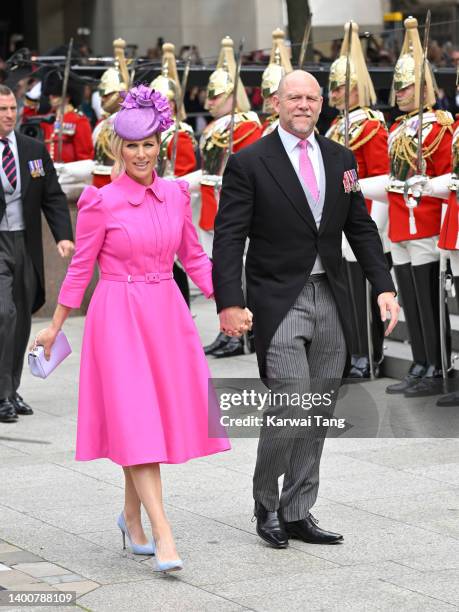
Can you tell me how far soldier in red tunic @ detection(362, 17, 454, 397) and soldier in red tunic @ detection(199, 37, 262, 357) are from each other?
176 cm

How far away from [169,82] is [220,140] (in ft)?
4.27

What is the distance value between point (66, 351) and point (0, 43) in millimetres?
27476

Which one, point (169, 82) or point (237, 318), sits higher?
point (169, 82)

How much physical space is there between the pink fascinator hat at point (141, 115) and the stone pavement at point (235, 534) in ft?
5.19

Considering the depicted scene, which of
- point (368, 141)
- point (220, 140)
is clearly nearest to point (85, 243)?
point (368, 141)

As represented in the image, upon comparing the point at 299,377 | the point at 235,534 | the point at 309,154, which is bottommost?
the point at 235,534

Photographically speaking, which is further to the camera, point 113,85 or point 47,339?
point 113,85

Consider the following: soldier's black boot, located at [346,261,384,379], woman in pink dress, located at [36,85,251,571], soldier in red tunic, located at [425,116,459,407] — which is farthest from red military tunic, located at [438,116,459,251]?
woman in pink dress, located at [36,85,251,571]

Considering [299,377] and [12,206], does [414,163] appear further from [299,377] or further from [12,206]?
[299,377]

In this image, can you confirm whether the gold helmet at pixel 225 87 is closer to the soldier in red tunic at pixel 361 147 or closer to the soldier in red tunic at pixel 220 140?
the soldier in red tunic at pixel 220 140

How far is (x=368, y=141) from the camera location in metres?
9.34

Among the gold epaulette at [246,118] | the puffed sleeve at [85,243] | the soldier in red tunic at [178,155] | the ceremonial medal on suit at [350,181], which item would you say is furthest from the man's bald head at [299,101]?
the soldier in red tunic at [178,155]

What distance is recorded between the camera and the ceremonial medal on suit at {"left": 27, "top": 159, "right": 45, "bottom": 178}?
8695mm

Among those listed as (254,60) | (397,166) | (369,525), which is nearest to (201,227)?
(397,166)
